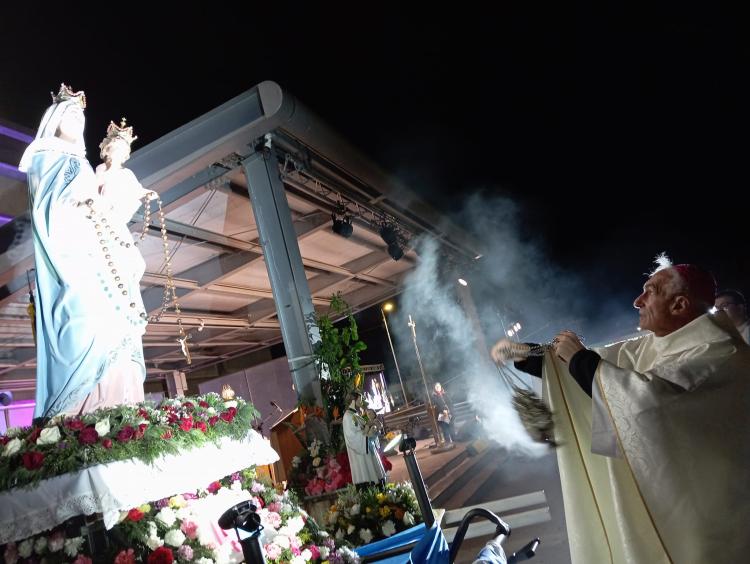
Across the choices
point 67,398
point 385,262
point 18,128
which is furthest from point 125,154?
point 385,262

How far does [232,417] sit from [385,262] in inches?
475

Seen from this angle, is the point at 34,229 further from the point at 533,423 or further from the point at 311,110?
the point at 311,110

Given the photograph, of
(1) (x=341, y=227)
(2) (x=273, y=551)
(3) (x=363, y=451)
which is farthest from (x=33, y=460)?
(1) (x=341, y=227)

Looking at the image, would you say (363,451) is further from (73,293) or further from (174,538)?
(73,293)

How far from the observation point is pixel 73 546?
8.32 feet

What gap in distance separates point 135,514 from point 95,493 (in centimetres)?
34

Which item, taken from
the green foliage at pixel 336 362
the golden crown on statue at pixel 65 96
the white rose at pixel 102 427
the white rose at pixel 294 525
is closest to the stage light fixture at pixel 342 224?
the green foliage at pixel 336 362

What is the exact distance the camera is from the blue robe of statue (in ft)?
10.2

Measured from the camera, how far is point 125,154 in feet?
12.6

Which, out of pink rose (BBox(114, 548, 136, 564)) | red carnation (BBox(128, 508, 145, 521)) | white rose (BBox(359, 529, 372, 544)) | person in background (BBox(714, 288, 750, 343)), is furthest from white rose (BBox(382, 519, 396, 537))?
person in background (BBox(714, 288, 750, 343))

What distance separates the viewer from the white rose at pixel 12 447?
258 cm

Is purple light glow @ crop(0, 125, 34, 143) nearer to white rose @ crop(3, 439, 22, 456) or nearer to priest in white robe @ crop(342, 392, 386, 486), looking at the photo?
priest in white robe @ crop(342, 392, 386, 486)

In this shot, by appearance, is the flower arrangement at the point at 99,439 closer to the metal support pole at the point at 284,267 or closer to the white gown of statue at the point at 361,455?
the white gown of statue at the point at 361,455

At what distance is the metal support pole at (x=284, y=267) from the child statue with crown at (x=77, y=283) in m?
3.45
